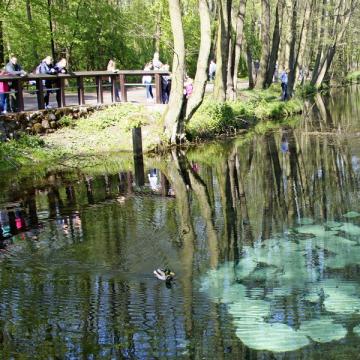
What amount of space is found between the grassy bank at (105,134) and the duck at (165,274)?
8.71 meters

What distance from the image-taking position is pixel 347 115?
28.2m

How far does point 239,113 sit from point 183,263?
15.5m

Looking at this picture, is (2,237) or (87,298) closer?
(87,298)

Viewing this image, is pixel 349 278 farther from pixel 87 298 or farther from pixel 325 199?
pixel 325 199

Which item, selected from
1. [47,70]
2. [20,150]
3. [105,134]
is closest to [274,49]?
[105,134]

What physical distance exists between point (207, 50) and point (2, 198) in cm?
906

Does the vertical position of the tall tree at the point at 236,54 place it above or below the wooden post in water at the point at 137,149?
above

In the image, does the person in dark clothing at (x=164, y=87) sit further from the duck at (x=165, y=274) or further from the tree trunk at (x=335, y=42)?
the tree trunk at (x=335, y=42)

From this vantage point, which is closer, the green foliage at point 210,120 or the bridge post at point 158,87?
the green foliage at point 210,120

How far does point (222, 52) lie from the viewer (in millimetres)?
22594

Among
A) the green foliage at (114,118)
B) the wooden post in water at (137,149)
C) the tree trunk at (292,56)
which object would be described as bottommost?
the wooden post in water at (137,149)

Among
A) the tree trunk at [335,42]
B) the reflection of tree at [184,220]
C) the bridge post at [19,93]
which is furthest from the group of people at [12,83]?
the tree trunk at [335,42]

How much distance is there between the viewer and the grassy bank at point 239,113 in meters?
19.8

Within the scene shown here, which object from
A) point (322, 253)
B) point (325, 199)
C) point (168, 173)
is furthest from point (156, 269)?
point (168, 173)
